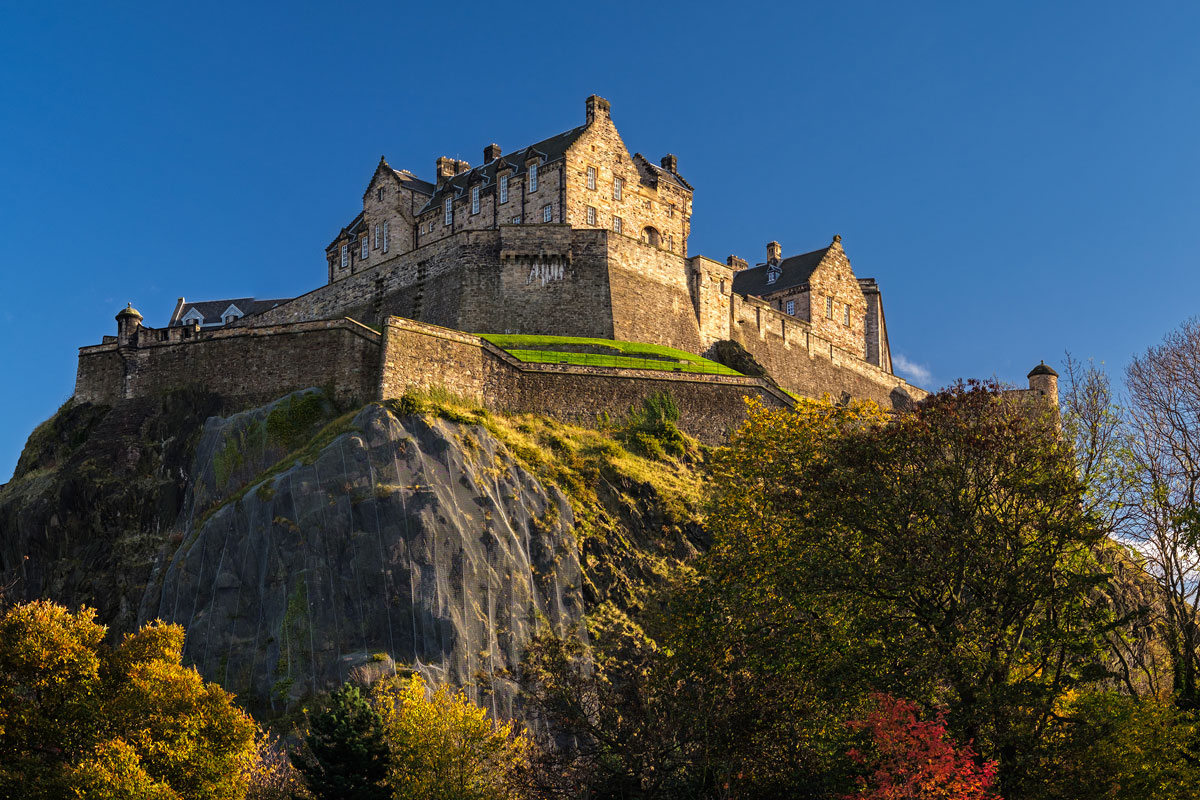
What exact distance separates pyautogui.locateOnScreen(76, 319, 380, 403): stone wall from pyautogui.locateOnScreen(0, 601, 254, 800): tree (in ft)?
56.9

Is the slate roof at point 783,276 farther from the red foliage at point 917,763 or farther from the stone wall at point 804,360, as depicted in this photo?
the red foliage at point 917,763

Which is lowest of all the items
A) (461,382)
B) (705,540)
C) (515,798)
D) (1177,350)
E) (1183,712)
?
(515,798)

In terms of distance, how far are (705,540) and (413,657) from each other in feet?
42.5

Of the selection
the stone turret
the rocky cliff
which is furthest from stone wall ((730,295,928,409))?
Answer: the rocky cliff

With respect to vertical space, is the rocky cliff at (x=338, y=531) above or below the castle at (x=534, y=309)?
below

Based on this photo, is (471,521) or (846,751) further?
(471,521)

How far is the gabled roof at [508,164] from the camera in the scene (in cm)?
6544

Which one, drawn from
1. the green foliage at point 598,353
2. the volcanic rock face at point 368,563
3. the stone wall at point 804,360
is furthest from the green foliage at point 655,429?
the stone wall at point 804,360

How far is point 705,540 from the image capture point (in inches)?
1759

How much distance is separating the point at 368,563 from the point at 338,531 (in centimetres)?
163

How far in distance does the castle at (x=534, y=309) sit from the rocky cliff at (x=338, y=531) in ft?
5.89

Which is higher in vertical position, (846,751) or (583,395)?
(583,395)

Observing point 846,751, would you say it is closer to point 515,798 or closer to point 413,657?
point 515,798

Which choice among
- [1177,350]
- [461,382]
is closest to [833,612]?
[1177,350]
